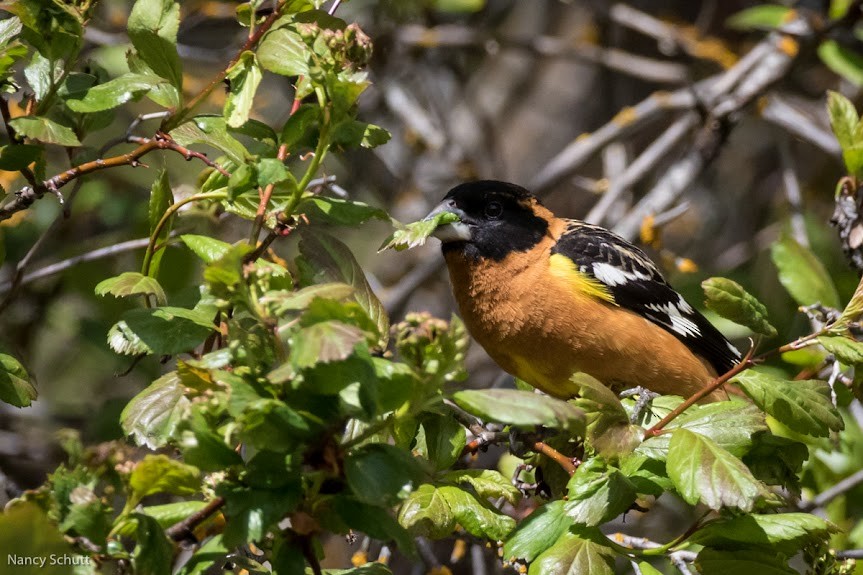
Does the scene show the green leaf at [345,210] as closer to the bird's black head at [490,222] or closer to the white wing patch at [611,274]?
the bird's black head at [490,222]

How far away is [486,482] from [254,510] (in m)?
0.69

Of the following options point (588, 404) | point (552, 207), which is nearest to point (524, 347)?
point (588, 404)

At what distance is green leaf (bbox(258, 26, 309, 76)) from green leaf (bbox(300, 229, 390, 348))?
0.35m

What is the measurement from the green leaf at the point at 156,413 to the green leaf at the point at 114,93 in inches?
22.9

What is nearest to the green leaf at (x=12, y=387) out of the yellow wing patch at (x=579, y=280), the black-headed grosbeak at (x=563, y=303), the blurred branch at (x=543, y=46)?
the black-headed grosbeak at (x=563, y=303)

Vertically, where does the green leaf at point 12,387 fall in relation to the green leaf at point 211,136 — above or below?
below

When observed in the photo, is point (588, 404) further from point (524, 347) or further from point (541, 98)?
point (541, 98)

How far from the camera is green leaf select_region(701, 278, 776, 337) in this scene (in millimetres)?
1896

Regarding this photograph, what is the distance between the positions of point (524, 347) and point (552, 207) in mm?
3086

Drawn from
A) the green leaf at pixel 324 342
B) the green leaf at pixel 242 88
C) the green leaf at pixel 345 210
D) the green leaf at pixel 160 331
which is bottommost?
the green leaf at pixel 160 331

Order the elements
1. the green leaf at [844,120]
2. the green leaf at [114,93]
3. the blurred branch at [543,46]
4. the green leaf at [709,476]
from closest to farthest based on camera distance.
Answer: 1. the green leaf at [709,476]
2. the green leaf at [114,93]
3. the green leaf at [844,120]
4. the blurred branch at [543,46]

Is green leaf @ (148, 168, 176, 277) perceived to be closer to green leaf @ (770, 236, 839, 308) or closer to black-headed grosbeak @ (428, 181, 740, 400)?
black-headed grosbeak @ (428, 181, 740, 400)

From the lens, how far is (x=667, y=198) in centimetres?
421

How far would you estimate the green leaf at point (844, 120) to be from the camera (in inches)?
108
